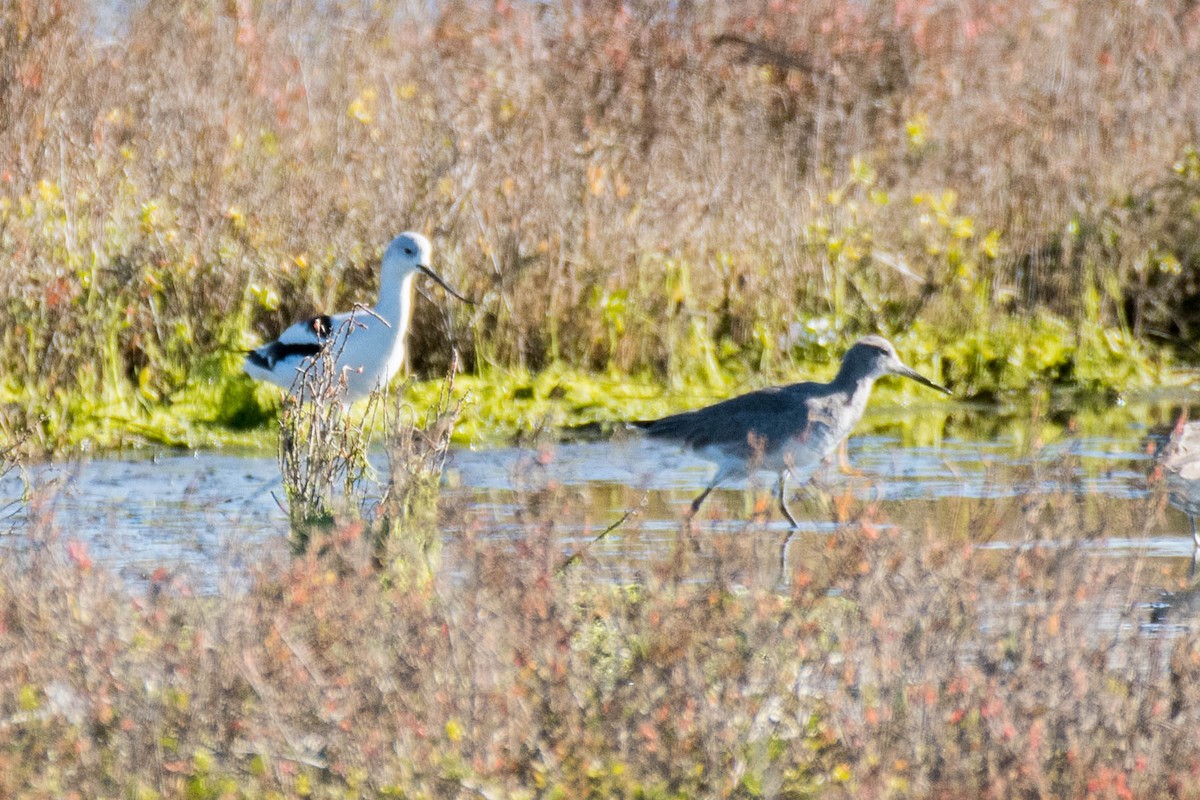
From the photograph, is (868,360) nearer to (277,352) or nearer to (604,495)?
(604,495)

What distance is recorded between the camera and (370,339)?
32.7ft

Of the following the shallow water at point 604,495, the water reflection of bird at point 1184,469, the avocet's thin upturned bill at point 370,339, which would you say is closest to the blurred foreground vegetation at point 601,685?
the shallow water at point 604,495

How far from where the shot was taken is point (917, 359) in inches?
535

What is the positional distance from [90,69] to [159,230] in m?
1.84

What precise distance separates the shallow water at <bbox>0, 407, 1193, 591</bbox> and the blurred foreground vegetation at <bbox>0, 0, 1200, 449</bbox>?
38.7 inches

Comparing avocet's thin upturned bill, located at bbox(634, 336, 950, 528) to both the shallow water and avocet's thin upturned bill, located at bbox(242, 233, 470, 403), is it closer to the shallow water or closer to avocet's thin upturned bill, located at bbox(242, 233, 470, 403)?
the shallow water

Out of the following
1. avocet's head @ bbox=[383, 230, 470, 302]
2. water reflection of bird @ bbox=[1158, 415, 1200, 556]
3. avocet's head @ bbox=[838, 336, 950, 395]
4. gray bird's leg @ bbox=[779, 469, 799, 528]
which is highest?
avocet's head @ bbox=[383, 230, 470, 302]

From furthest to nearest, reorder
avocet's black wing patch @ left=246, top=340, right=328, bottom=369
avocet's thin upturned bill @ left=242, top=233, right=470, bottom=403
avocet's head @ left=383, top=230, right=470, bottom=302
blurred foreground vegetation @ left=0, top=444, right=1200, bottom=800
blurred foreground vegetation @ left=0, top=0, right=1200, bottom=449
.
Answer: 1. blurred foreground vegetation @ left=0, top=0, right=1200, bottom=449
2. avocet's head @ left=383, top=230, right=470, bottom=302
3. avocet's black wing patch @ left=246, top=340, right=328, bottom=369
4. avocet's thin upturned bill @ left=242, top=233, right=470, bottom=403
5. blurred foreground vegetation @ left=0, top=444, right=1200, bottom=800

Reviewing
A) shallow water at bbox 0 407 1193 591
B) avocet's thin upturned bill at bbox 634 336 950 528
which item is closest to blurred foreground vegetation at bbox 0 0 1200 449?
shallow water at bbox 0 407 1193 591

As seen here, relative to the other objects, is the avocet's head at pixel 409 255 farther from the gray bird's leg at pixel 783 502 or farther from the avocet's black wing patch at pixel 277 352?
the gray bird's leg at pixel 783 502

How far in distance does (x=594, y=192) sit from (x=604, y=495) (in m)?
4.04

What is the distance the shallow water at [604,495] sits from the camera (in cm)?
768

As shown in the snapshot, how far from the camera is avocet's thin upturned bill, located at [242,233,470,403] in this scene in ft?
32.7

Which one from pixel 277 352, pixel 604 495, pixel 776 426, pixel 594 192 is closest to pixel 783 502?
pixel 776 426
